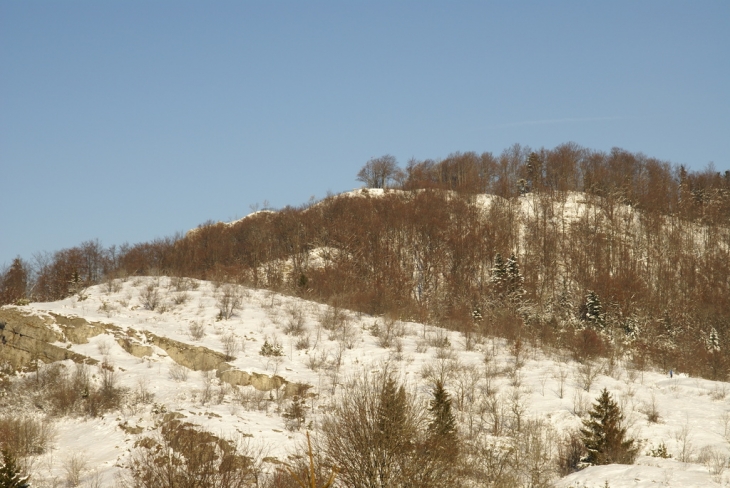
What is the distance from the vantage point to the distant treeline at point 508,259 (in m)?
43.4

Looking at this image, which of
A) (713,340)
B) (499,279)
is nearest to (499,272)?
(499,279)

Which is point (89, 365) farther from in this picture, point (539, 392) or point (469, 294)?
point (469, 294)

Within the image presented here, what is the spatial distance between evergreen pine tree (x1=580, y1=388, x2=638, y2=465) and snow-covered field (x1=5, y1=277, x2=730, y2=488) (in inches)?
25.4

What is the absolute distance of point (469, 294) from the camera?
5341cm

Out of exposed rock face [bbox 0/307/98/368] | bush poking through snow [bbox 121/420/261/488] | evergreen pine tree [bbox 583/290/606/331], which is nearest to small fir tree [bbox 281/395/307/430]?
bush poking through snow [bbox 121/420/261/488]

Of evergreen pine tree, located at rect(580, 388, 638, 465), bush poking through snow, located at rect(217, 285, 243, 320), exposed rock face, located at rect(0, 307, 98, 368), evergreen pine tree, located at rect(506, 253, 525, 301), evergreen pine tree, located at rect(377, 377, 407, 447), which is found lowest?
evergreen pine tree, located at rect(580, 388, 638, 465)

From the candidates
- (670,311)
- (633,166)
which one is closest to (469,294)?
(670,311)

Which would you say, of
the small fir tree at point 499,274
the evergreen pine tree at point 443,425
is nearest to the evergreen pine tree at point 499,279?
the small fir tree at point 499,274

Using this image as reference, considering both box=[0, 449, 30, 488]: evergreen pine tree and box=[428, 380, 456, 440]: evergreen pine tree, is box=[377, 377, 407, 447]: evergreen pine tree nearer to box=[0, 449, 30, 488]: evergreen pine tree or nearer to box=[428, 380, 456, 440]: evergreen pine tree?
box=[428, 380, 456, 440]: evergreen pine tree

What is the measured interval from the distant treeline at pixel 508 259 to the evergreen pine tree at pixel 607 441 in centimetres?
1224

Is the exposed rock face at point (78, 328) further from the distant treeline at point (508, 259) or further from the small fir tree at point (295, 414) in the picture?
the distant treeline at point (508, 259)

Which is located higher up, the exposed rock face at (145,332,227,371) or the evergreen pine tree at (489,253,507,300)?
the evergreen pine tree at (489,253,507,300)

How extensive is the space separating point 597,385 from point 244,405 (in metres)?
15.5

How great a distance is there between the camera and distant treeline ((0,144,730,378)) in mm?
43406
